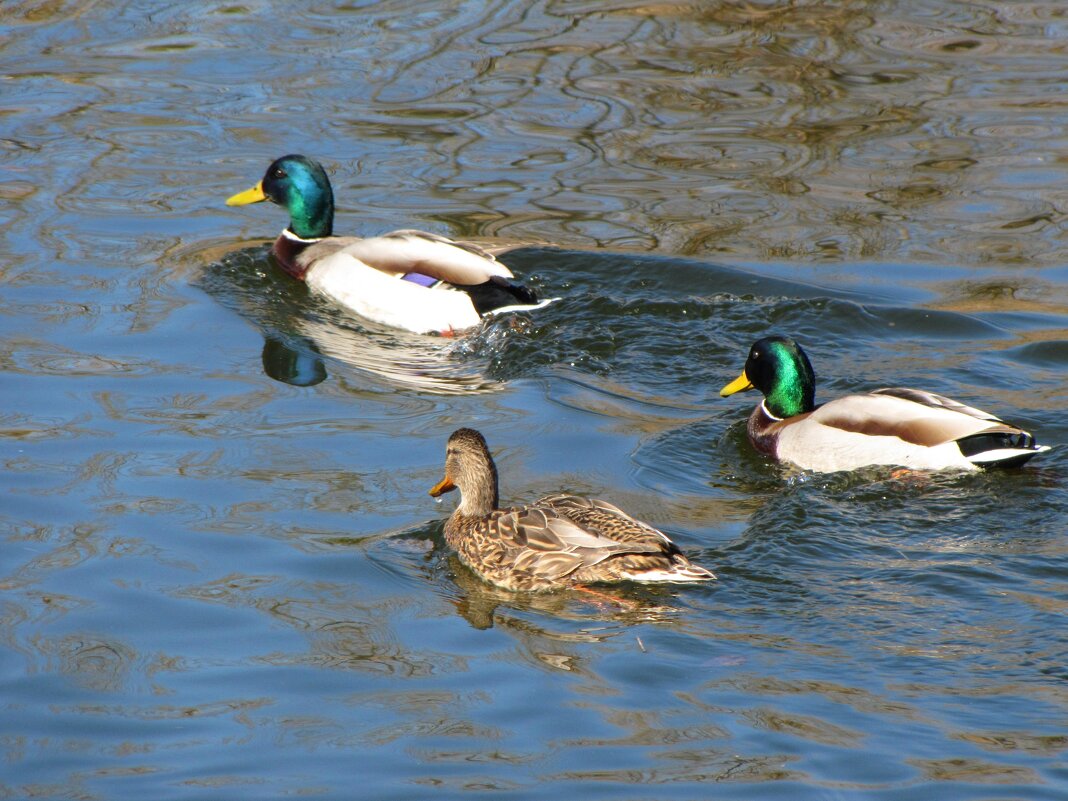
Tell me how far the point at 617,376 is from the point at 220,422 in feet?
8.15

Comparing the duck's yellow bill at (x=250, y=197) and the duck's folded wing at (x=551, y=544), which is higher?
the duck's yellow bill at (x=250, y=197)

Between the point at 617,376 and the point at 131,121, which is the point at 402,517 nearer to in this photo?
the point at 617,376

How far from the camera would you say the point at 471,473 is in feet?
24.7

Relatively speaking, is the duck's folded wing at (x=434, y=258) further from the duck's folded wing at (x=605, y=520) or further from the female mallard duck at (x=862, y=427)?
the duck's folded wing at (x=605, y=520)

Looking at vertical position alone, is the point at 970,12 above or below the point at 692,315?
above

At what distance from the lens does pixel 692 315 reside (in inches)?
409

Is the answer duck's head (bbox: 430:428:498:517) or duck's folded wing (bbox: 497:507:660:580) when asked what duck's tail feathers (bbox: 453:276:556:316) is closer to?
duck's head (bbox: 430:428:498:517)

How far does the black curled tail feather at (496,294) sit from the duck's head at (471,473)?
3.20 meters

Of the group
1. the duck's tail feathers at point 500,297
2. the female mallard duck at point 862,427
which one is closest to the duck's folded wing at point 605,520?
the female mallard duck at point 862,427

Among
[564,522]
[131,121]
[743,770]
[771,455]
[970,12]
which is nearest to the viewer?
[743,770]

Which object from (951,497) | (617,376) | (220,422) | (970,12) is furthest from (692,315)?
(970,12)

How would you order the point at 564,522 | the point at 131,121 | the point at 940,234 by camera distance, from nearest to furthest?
the point at 564,522, the point at 940,234, the point at 131,121

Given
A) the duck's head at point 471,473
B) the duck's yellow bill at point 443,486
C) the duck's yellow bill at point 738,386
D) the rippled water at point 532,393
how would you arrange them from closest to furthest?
1. the rippled water at point 532,393
2. the duck's head at point 471,473
3. the duck's yellow bill at point 443,486
4. the duck's yellow bill at point 738,386

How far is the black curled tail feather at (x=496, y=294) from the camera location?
1066cm
